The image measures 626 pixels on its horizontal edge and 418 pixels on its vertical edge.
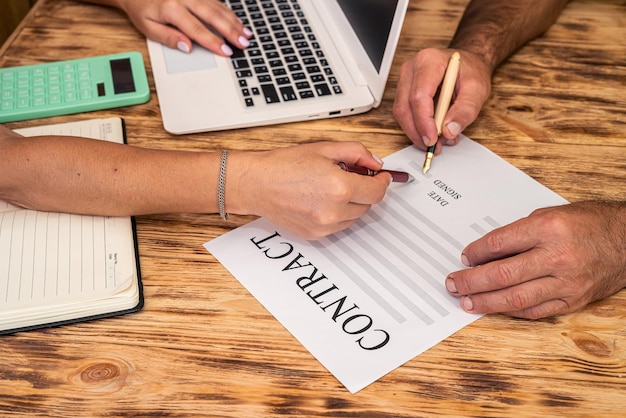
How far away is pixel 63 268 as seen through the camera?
32.1 inches

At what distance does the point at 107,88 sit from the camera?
1112 millimetres

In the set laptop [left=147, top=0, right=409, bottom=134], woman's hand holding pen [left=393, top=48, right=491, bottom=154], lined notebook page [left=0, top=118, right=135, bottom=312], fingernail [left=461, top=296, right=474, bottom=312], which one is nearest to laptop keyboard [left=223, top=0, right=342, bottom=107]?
laptop [left=147, top=0, right=409, bottom=134]

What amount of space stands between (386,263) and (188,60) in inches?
22.0

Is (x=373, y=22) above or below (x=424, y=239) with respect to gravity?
above

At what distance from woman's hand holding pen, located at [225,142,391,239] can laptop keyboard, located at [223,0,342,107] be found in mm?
239

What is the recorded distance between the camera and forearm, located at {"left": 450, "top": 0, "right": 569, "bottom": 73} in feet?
3.87

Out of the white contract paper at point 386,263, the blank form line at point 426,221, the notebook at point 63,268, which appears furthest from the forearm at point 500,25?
the notebook at point 63,268

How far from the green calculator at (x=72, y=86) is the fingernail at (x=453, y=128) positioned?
495mm

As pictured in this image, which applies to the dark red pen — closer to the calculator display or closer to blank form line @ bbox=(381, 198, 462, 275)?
blank form line @ bbox=(381, 198, 462, 275)

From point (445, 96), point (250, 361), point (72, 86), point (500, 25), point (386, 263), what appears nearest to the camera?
point (250, 361)

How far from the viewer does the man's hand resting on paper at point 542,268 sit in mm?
792

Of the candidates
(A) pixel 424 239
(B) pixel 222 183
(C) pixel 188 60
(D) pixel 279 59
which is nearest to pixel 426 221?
(A) pixel 424 239

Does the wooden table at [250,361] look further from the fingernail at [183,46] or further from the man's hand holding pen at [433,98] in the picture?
the fingernail at [183,46]

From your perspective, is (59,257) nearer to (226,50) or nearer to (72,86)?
(72,86)
